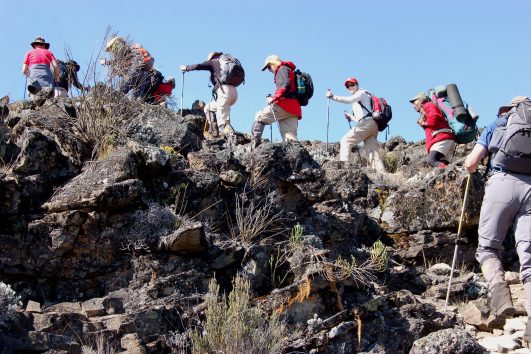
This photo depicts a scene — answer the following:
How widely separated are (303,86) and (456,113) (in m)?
2.75

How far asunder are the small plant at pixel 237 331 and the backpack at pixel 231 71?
25.1 ft

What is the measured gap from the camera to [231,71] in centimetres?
1408

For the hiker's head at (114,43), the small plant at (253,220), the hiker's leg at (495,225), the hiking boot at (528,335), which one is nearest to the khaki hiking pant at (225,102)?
the hiker's head at (114,43)

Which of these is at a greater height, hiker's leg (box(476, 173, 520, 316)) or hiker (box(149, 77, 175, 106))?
hiker (box(149, 77, 175, 106))

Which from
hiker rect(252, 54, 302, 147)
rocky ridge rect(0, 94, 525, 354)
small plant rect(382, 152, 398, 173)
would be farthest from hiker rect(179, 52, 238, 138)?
rocky ridge rect(0, 94, 525, 354)

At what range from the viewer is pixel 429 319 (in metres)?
7.85

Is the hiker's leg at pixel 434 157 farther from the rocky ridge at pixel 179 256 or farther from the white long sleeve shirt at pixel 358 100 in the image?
the rocky ridge at pixel 179 256

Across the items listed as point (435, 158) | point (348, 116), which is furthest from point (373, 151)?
point (435, 158)

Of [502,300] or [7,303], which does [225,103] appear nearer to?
[502,300]

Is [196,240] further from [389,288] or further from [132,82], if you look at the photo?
[132,82]

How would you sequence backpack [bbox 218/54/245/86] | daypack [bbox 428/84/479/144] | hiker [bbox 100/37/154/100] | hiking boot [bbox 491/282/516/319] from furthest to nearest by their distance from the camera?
backpack [bbox 218/54/245/86] < daypack [bbox 428/84/479/144] < hiker [bbox 100/37/154/100] < hiking boot [bbox 491/282/516/319]

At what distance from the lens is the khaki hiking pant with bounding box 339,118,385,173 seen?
1450 cm

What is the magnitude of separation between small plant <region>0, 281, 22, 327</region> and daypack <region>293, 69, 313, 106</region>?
25.5 ft

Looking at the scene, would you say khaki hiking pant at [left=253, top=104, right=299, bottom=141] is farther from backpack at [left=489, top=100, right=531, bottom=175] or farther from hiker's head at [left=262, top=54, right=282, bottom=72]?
backpack at [left=489, top=100, right=531, bottom=175]
